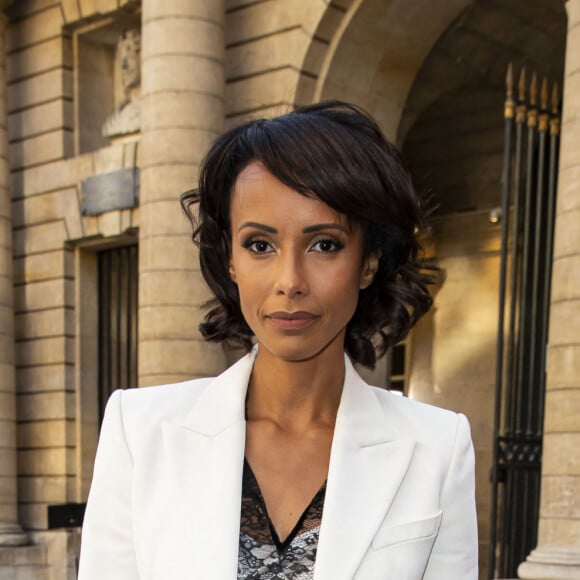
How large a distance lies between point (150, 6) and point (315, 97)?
212 cm

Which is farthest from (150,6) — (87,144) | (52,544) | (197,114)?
(52,544)

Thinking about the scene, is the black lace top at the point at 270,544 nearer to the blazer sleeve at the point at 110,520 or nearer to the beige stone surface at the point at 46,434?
the blazer sleeve at the point at 110,520

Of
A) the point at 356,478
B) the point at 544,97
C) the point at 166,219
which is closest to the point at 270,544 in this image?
the point at 356,478

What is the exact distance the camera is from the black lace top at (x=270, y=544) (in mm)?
2090

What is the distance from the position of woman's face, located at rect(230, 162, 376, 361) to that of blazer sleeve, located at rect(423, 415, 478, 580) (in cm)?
45

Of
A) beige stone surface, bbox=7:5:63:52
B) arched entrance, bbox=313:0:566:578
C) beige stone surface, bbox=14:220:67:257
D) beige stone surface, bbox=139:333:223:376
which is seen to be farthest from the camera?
beige stone surface, bbox=7:5:63:52

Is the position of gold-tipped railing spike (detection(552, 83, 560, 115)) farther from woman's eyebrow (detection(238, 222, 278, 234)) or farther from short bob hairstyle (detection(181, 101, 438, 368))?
woman's eyebrow (detection(238, 222, 278, 234))

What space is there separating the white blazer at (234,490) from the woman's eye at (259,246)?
0.37 metres

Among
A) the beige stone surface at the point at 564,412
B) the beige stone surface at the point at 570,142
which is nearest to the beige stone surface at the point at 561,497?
the beige stone surface at the point at 564,412

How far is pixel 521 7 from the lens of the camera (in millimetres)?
12406

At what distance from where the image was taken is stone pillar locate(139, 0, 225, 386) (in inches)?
424

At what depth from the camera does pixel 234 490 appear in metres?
2.13

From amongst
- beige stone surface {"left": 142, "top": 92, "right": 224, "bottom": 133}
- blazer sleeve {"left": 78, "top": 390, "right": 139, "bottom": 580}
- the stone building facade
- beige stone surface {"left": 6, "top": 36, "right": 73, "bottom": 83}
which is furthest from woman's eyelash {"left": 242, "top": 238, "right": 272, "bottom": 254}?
beige stone surface {"left": 6, "top": 36, "right": 73, "bottom": 83}

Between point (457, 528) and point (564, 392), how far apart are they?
5931 millimetres
